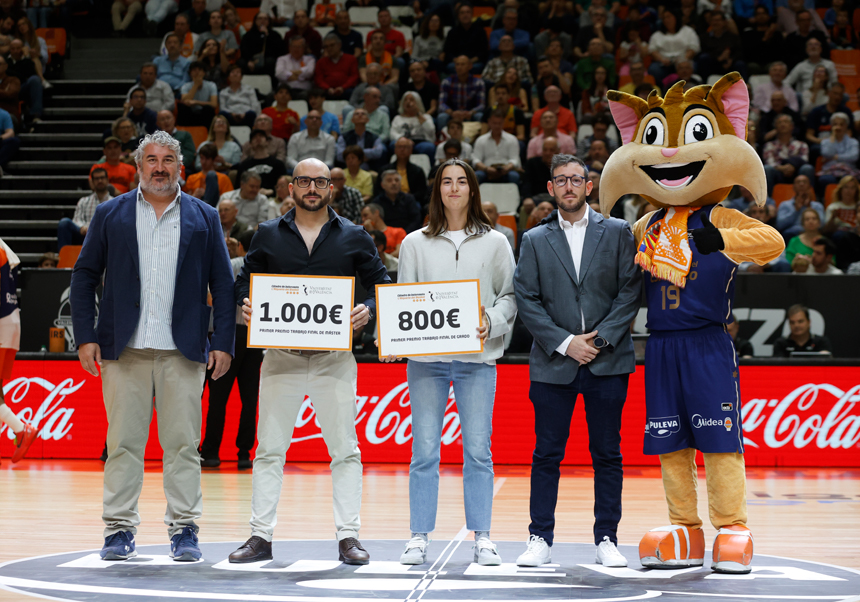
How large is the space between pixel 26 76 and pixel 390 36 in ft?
16.2

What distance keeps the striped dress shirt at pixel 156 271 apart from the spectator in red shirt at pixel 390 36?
8.55 m

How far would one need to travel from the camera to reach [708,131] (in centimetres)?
457

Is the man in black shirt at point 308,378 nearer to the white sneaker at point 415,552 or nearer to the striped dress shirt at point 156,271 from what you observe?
the white sneaker at point 415,552

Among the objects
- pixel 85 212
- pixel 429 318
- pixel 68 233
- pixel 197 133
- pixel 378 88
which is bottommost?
pixel 429 318

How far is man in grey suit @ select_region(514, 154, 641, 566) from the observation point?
4.32 meters

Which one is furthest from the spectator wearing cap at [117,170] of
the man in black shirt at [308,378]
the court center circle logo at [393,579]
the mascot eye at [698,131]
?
the mascot eye at [698,131]

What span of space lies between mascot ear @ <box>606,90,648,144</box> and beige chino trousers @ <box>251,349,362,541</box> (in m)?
1.85

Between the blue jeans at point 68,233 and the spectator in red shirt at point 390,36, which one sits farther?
the spectator in red shirt at point 390,36

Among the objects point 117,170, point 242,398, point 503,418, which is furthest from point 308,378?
point 117,170

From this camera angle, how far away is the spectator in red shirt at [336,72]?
12203 millimetres

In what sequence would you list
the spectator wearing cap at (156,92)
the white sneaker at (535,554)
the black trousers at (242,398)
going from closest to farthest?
the white sneaker at (535,554) → the black trousers at (242,398) → the spectator wearing cap at (156,92)

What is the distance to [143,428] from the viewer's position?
14.6 ft

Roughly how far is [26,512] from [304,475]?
2207mm

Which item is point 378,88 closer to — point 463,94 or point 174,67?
point 463,94
